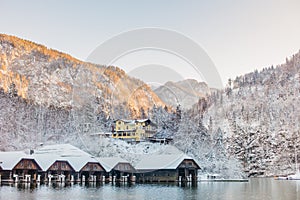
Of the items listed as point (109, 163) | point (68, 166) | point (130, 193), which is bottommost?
point (130, 193)

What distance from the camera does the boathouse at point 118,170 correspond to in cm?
6912

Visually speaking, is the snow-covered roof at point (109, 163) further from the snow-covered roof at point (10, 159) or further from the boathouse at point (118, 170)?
the snow-covered roof at point (10, 159)

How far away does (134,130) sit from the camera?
91250 mm

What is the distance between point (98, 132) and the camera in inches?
3797

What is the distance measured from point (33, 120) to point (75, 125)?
1390cm

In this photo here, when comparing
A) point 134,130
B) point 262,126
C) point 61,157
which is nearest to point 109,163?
point 61,157

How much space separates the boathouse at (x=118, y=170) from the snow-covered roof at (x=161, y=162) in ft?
5.34

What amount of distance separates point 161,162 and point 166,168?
5.64 feet

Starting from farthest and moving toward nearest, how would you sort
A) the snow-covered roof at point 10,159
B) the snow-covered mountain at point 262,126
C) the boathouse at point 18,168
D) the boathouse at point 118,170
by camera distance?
the snow-covered mountain at point 262,126
the boathouse at point 118,170
the boathouse at point 18,168
the snow-covered roof at point 10,159

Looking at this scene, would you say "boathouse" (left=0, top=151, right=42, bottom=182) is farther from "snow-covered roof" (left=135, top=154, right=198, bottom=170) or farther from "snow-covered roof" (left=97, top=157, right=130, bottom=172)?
"snow-covered roof" (left=135, top=154, right=198, bottom=170)

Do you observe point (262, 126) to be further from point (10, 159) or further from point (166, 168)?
point (10, 159)

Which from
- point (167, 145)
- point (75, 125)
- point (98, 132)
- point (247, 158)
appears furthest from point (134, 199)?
point (247, 158)

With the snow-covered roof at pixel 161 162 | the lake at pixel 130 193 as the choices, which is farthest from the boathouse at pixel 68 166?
the lake at pixel 130 193

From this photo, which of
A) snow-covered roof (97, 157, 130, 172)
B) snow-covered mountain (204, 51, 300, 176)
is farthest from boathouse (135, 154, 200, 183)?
snow-covered mountain (204, 51, 300, 176)
